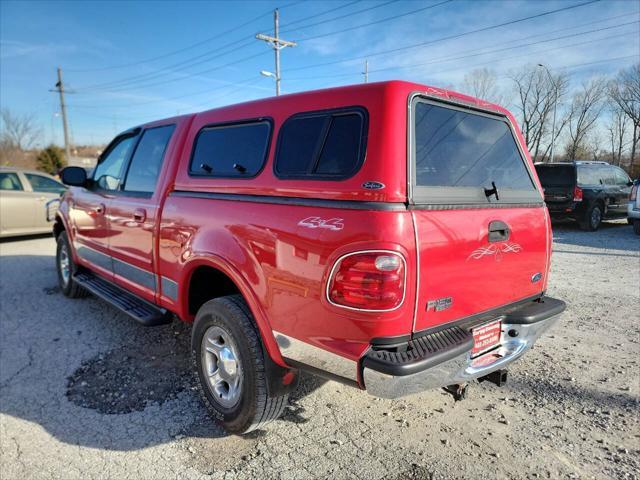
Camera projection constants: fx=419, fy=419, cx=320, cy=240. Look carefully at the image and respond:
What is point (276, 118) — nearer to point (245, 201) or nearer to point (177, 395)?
point (245, 201)

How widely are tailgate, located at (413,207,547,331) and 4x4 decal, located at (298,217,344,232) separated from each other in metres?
0.37

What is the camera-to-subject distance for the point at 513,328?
255 cm

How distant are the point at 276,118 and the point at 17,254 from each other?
811 centimetres

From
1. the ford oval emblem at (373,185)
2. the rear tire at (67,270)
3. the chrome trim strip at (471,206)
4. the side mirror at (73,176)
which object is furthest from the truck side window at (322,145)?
the rear tire at (67,270)

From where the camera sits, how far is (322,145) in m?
2.25

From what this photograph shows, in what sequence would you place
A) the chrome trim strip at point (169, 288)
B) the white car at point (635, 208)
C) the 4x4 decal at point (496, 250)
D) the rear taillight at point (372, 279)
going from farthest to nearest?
the white car at point (635, 208) < the chrome trim strip at point (169, 288) < the 4x4 decal at point (496, 250) < the rear taillight at point (372, 279)

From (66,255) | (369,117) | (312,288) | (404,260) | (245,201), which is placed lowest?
(66,255)

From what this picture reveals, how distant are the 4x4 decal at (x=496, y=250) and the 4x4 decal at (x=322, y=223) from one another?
2.48 feet

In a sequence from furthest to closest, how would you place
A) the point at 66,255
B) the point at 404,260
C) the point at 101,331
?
the point at 66,255, the point at 101,331, the point at 404,260

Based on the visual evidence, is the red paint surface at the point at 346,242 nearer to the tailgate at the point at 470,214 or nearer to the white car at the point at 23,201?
the tailgate at the point at 470,214

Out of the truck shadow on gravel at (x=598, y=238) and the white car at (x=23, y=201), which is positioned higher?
the white car at (x=23, y=201)

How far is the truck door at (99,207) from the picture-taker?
423 cm

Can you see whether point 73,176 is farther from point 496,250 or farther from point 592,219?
point 592,219

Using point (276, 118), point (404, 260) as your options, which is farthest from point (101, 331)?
point (404, 260)
